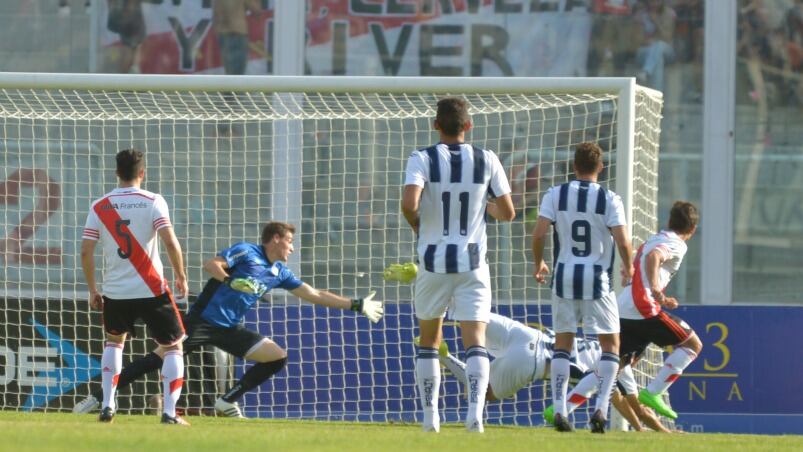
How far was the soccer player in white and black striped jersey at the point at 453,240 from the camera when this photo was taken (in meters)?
7.50

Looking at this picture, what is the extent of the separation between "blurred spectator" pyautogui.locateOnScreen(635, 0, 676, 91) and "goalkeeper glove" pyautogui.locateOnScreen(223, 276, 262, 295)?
6.06m

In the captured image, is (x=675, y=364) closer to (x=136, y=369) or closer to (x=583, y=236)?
(x=583, y=236)

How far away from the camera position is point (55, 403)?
37.1ft

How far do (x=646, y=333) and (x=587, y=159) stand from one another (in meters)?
1.61

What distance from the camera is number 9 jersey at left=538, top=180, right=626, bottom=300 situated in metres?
8.20

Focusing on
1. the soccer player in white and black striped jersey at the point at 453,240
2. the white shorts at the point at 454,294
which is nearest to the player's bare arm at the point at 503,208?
the soccer player in white and black striped jersey at the point at 453,240

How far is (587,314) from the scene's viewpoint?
824 cm

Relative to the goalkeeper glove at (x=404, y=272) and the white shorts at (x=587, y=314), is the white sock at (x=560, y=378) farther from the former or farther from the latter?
the goalkeeper glove at (x=404, y=272)

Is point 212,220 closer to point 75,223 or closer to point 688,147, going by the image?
point 75,223

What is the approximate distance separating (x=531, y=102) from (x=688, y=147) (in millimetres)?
3588

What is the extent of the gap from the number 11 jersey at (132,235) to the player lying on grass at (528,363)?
2.35m

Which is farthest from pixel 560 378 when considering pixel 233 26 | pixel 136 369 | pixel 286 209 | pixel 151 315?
pixel 233 26

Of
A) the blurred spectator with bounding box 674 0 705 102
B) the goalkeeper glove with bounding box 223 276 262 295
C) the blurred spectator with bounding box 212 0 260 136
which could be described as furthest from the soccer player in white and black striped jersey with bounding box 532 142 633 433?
the blurred spectator with bounding box 212 0 260 136

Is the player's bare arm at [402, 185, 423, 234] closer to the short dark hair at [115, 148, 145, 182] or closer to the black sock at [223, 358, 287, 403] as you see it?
the short dark hair at [115, 148, 145, 182]
